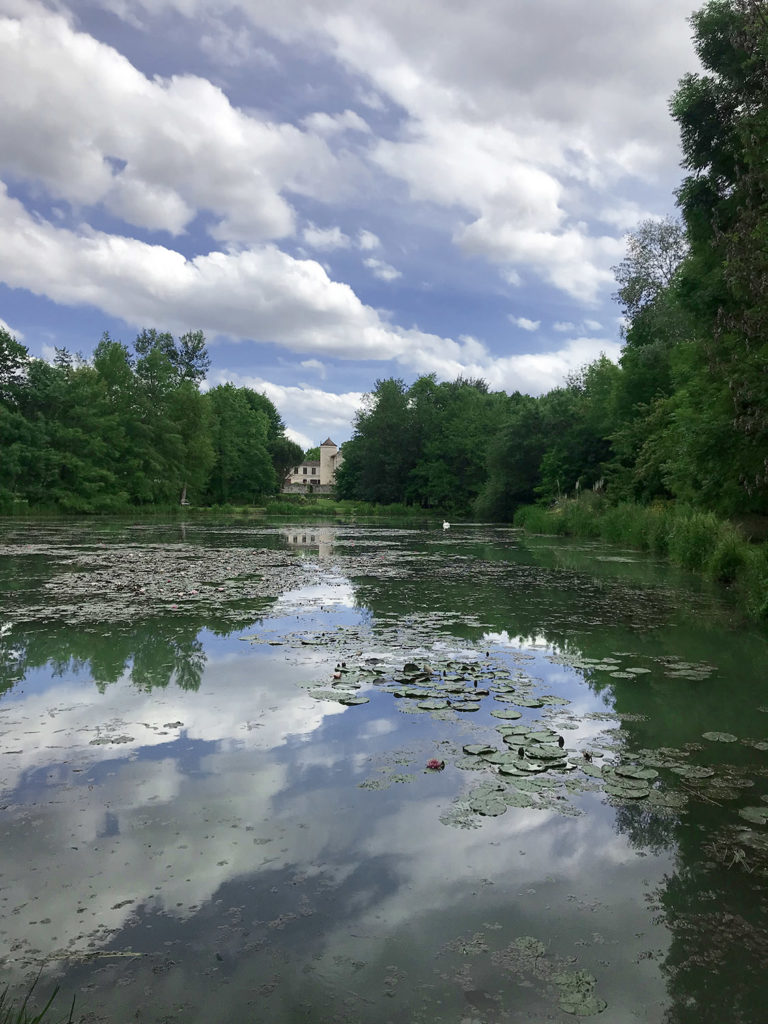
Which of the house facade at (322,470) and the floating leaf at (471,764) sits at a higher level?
the house facade at (322,470)

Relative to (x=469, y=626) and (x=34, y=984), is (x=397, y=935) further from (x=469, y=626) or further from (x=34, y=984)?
Answer: (x=469, y=626)

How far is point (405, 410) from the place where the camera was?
74125 millimetres

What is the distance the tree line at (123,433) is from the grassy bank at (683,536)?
90.8 feet

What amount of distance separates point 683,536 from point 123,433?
42183 mm

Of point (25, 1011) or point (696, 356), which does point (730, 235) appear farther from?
point (25, 1011)

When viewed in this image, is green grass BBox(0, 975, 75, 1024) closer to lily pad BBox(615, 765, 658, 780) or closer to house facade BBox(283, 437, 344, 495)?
lily pad BBox(615, 765, 658, 780)

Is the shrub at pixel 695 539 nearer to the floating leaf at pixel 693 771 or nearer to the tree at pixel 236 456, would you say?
the floating leaf at pixel 693 771

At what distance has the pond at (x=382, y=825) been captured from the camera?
222cm

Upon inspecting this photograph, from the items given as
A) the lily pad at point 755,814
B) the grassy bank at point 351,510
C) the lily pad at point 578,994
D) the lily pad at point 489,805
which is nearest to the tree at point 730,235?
the lily pad at point 755,814

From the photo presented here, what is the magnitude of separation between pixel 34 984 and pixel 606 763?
3078 mm

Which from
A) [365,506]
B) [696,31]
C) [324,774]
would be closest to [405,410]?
[365,506]

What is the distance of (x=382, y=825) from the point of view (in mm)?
3301

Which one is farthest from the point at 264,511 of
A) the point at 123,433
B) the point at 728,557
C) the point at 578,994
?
the point at 578,994

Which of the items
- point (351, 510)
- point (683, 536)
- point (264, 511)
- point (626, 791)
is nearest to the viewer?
point (626, 791)
